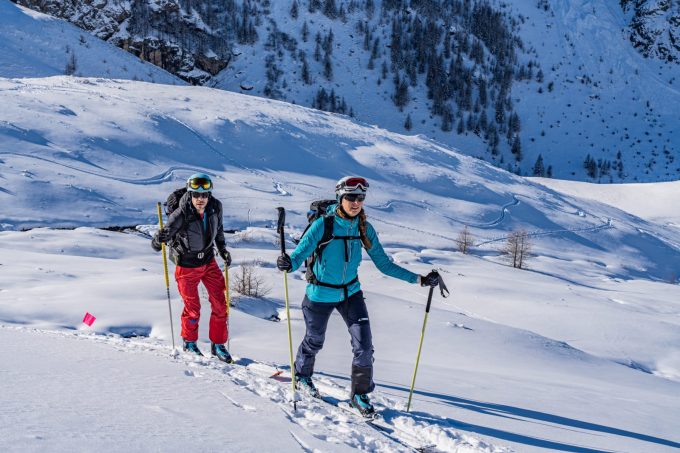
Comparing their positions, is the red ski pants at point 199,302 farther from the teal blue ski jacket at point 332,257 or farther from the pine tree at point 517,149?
the pine tree at point 517,149

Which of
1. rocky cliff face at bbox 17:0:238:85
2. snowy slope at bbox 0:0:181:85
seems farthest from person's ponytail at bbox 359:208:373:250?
rocky cliff face at bbox 17:0:238:85

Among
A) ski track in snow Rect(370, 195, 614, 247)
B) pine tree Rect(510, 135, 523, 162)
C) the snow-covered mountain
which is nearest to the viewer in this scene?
ski track in snow Rect(370, 195, 614, 247)

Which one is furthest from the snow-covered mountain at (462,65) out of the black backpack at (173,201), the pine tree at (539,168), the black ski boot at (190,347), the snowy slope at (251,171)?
the black ski boot at (190,347)

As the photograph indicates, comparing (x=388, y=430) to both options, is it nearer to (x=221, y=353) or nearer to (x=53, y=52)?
(x=221, y=353)

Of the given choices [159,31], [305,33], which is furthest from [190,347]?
[305,33]

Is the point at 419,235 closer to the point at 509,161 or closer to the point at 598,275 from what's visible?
the point at 598,275

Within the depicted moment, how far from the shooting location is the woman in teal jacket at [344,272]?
462cm

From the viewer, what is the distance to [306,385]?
502 centimetres

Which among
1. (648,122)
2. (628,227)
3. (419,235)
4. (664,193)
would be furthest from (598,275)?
(648,122)

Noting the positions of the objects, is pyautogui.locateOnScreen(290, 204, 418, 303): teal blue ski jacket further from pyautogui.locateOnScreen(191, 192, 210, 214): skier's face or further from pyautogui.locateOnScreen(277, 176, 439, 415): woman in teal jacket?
pyautogui.locateOnScreen(191, 192, 210, 214): skier's face

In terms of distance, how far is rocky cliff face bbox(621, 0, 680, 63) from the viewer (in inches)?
3681

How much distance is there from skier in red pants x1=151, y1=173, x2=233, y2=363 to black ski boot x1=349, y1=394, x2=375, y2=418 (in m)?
2.10

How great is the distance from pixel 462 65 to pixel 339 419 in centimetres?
9084

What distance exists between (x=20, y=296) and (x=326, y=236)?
6.94 meters
